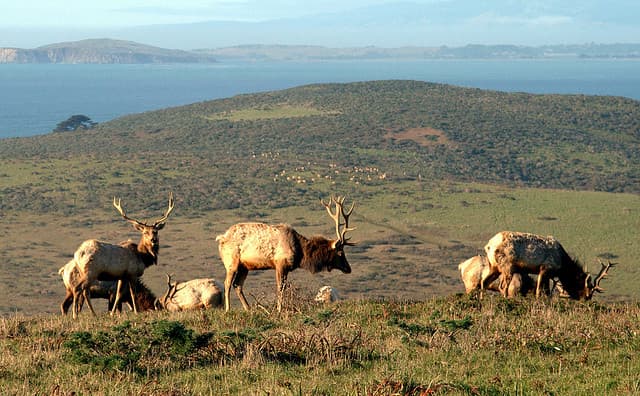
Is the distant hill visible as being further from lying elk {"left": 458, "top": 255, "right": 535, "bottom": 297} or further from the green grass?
lying elk {"left": 458, "top": 255, "right": 535, "bottom": 297}

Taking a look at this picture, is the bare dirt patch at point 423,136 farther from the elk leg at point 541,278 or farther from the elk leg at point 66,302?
the elk leg at point 66,302

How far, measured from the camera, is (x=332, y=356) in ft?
39.4

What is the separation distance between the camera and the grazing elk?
1831 centimetres

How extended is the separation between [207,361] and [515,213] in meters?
49.5

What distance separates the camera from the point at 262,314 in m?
15.8

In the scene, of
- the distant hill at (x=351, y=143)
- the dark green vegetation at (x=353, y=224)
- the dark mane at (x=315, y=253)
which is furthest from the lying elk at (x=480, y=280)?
the distant hill at (x=351, y=143)

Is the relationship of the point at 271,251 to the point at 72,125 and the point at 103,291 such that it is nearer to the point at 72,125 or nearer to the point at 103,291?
the point at 103,291

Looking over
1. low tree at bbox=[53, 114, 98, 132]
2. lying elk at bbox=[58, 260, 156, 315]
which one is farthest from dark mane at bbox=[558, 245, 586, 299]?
low tree at bbox=[53, 114, 98, 132]

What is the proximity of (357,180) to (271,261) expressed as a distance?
174 ft

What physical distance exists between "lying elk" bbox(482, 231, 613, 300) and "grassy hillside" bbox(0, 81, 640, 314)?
16.5 ft

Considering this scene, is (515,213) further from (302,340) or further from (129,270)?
(302,340)

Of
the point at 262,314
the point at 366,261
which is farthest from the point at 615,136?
the point at 262,314

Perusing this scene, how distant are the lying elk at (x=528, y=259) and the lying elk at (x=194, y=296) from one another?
20.7 ft

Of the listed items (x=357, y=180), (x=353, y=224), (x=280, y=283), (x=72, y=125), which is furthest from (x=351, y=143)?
(x=280, y=283)
